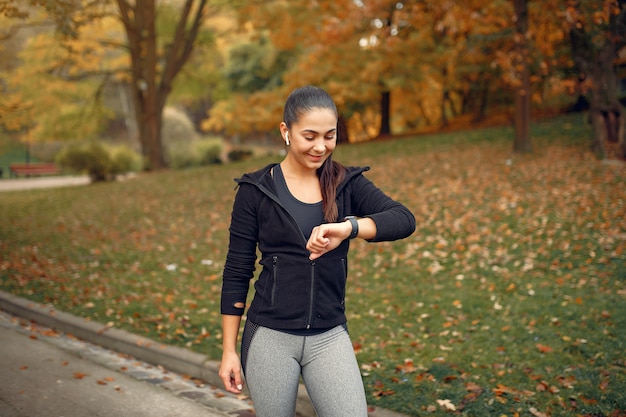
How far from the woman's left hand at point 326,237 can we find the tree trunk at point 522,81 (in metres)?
13.4

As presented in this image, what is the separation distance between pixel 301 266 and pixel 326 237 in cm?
22

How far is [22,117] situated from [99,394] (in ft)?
35.3

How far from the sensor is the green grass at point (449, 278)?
5.48 meters

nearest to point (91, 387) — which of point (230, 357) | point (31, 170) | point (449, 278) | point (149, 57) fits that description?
point (230, 357)

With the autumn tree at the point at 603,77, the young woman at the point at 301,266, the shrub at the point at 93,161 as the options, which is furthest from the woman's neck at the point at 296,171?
the shrub at the point at 93,161

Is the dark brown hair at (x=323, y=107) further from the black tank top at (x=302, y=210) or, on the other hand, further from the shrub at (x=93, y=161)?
the shrub at (x=93, y=161)

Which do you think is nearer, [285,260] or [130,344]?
[285,260]

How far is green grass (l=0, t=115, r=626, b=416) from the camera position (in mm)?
5480

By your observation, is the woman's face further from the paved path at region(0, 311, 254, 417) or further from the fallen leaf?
the paved path at region(0, 311, 254, 417)

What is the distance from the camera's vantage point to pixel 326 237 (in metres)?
2.36

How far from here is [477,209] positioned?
38.1 feet

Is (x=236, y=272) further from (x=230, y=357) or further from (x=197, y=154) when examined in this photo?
(x=197, y=154)

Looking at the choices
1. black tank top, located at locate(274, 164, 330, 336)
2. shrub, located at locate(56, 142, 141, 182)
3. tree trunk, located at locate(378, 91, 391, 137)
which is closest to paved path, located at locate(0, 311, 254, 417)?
black tank top, located at locate(274, 164, 330, 336)

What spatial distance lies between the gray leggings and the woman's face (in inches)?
28.5
